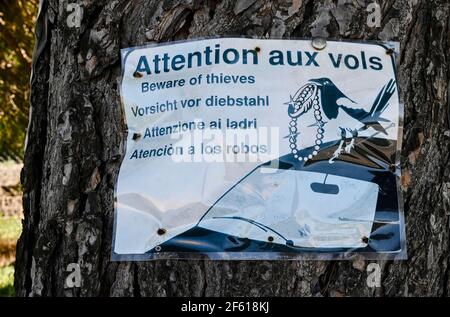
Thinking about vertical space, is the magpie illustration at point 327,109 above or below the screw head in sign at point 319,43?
below

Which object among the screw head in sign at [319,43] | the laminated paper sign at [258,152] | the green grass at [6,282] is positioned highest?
the screw head in sign at [319,43]

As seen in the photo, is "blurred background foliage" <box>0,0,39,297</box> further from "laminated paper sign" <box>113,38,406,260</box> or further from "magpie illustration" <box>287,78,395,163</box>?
"magpie illustration" <box>287,78,395,163</box>

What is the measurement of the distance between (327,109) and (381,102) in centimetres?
18

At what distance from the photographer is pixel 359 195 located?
231cm

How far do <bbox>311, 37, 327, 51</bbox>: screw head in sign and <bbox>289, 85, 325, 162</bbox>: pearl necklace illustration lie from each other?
13 centimetres

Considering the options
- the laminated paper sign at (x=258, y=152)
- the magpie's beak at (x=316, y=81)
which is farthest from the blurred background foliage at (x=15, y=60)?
the magpie's beak at (x=316, y=81)

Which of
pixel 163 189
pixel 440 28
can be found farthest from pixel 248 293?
pixel 440 28

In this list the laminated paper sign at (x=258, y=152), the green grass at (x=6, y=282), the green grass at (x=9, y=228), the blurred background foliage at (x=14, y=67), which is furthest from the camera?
the green grass at (x=9, y=228)

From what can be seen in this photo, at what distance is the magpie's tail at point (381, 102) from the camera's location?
2355 millimetres

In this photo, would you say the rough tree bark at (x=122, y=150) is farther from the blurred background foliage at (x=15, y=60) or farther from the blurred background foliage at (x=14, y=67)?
the blurred background foliage at (x=15, y=60)

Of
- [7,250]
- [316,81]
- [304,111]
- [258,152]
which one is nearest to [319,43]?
[316,81]

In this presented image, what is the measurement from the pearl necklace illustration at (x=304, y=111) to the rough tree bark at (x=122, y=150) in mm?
191

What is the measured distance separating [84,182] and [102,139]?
148 mm

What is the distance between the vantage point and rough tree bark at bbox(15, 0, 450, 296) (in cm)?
231
